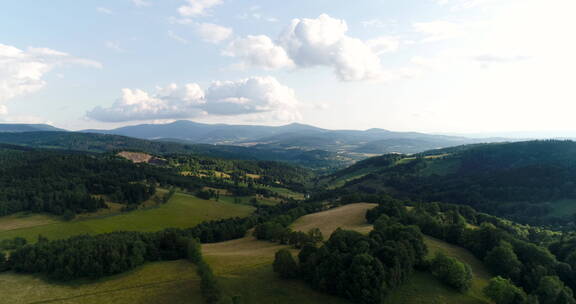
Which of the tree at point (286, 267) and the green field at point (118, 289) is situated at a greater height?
the tree at point (286, 267)

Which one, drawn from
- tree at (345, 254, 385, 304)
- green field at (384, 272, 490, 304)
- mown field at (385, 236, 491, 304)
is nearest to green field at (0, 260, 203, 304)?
tree at (345, 254, 385, 304)

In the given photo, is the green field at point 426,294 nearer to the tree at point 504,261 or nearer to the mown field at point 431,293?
the mown field at point 431,293

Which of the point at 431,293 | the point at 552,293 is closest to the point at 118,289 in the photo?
the point at 431,293

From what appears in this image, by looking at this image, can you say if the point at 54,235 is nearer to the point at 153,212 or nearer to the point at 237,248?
the point at 153,212

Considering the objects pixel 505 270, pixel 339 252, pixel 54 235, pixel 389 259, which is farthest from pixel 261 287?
pixel 54 235

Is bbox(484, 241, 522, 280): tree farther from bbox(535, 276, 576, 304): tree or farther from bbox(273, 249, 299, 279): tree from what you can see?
bbox(273, 249, 299, 279): tree

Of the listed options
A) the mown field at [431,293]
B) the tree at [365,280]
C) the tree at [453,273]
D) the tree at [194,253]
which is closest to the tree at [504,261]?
the mown field at [431,293]

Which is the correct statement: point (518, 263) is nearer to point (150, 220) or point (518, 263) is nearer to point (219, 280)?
point (219, 280)
